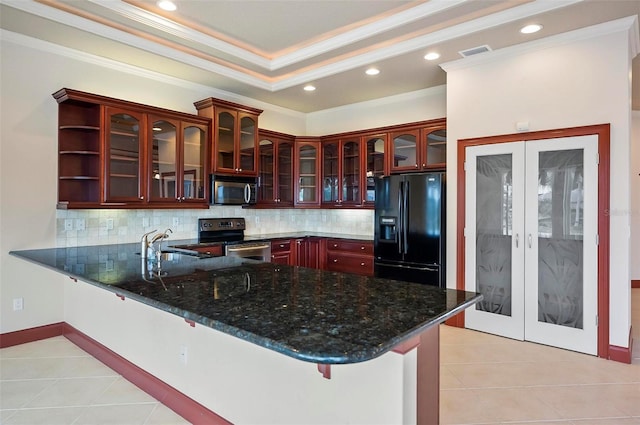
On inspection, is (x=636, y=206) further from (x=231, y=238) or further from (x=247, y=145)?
(x=231, y=238)

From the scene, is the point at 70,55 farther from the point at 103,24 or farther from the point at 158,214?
the point at 158,214

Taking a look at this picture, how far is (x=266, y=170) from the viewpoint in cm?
523

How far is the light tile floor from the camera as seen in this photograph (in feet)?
7.54

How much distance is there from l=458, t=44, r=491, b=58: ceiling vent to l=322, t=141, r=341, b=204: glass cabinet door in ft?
6.96

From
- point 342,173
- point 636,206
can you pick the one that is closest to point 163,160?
point 342,173

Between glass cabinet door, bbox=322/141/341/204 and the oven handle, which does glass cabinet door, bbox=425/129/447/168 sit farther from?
the oven handle

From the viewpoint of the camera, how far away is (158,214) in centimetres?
432

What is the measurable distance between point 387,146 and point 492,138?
4.70 ft

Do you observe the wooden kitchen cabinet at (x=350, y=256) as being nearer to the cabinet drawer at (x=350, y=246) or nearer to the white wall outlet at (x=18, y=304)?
the cabinet drawer at (x=350, y=246)

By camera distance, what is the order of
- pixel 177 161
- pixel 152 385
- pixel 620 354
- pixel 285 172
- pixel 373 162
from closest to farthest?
pixel 152 385 < pixel 620 354 < pixel 177 161 < pixel 373 162 < pixel 285 172

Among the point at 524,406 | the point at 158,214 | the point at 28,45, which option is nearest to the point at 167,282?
the point at 524,406

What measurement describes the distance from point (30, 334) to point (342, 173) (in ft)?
12.6

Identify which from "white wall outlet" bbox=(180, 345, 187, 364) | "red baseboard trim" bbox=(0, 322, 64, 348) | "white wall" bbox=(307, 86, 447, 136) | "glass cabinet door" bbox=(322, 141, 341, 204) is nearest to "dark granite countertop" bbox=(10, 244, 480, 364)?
"white wall outlet" bbox=(180, 345, 187, 364)

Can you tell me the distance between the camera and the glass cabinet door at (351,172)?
17.0ft
